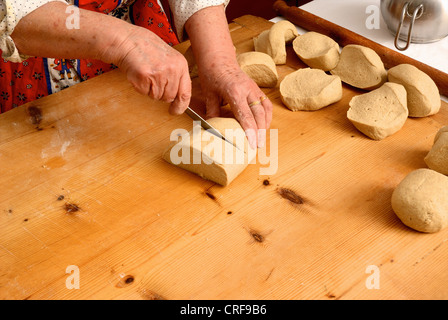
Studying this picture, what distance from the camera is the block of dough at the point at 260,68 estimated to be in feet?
5.33

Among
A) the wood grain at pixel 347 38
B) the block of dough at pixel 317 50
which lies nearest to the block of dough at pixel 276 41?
the block of dough at pixel 317 50

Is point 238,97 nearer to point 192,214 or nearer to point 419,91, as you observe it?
point 192,214

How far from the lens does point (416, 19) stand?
70.4 inches

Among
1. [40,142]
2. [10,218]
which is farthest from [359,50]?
[10,218]

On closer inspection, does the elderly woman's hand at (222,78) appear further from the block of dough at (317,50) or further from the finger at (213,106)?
the block of dough at (317,50)

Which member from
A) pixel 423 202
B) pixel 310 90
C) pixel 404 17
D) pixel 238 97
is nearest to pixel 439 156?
pixel 423 202

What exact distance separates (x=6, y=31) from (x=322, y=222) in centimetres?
94

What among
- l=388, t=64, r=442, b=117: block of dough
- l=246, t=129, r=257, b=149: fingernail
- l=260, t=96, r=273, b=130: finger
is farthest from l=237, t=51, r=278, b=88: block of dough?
l=388, t=64, r=442, b=117: block of dough

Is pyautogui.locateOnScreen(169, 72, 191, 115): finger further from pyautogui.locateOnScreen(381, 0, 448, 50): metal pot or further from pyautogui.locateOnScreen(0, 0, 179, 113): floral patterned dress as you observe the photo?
pyautogui.locateOnScreen(381, 0, 448, 50): metal pot

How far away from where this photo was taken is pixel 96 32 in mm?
1255

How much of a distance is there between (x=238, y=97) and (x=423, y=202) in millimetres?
623

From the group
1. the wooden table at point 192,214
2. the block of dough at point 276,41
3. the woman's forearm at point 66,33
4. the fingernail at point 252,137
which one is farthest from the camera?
the block of dough at point 276,41

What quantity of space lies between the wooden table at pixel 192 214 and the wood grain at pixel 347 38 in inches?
5.6

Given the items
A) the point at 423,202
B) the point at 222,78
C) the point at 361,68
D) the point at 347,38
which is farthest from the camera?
the point at 347,38
